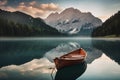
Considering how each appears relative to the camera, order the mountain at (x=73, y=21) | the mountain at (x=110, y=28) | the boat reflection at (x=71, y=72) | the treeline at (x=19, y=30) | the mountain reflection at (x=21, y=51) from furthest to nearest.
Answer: the treeline at (x=19, y=30) → the mountain at (x=110, y=28) → the mountain at (x=73, y=21) → the mountain reflection at (x=21, y=51) → the boat reflection at (x=71, y=72)

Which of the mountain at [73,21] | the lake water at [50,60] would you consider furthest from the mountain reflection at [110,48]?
the mountain at [73,21]

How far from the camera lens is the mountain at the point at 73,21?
453 inches

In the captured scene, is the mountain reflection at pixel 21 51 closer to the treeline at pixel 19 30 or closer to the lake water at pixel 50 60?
the lake water at pixel 50 60

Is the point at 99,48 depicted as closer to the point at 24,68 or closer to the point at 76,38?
the point at 76,38

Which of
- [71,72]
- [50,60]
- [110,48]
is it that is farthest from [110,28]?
[71,72]

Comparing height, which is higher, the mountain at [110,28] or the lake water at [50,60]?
the mountain at [110,28]

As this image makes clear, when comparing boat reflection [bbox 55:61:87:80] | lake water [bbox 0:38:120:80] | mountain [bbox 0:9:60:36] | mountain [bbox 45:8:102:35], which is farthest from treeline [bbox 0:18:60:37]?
boat reflection [bbox 55:61:87:80]

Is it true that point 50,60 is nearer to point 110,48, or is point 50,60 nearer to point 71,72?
point 71,72

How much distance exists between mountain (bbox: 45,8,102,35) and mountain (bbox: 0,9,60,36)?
37cm

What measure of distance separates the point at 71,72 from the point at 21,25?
5.88 metres

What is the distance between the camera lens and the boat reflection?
7122 millimetres

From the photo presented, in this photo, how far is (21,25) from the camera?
12.8m

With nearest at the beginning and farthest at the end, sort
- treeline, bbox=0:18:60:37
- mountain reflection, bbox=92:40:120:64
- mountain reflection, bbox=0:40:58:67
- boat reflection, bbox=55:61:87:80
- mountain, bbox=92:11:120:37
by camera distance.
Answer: boat reflection, bbox=55:61:87:80, mountain reflection, bbox=0:40:58:67, mountain reflection, bbox=92:40:120:64, mountain, bbox=92:11:120:37, treeline, bbox=0:18:60:37

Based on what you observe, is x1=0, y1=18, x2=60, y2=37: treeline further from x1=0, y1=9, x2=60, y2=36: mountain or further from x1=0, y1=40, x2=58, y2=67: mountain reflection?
x1=0, y1=40, x2=58, y2=67: mountain reflection
